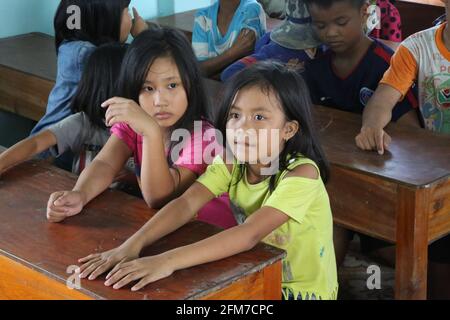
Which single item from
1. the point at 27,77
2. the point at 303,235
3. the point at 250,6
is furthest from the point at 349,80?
the point at 27,77

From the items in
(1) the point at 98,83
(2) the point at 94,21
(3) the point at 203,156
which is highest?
(2) the point at 94,21

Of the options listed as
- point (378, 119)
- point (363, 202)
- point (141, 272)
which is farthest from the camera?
point (378, 119)

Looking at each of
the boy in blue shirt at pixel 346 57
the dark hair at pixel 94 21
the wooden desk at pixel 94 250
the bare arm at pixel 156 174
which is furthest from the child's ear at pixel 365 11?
the wooden desk at pixel 94 250

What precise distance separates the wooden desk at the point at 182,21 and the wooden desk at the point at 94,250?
2.06 m

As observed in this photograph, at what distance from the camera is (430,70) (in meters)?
2.69

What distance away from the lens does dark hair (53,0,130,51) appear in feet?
9.91

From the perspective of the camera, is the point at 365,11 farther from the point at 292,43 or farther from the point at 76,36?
the point at 76,36

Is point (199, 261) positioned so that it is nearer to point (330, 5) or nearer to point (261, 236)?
point (261, 236)

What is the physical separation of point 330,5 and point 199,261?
147 centimetres

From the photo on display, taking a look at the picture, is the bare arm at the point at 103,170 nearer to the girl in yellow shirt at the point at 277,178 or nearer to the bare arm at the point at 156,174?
the bare arm at the point at 156,174

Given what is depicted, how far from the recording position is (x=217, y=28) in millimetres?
3572

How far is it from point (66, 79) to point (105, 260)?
1.40 m

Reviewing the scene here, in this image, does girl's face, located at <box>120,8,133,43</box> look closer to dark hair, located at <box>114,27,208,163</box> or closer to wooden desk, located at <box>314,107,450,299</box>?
dark hair, located at <box>114,27,208,163</box>

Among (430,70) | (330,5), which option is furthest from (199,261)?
(330,5)
